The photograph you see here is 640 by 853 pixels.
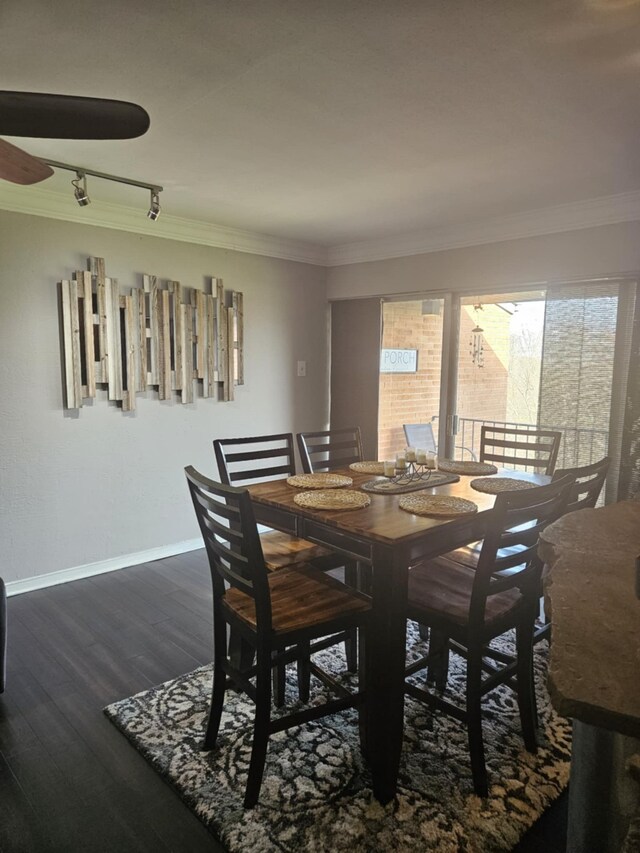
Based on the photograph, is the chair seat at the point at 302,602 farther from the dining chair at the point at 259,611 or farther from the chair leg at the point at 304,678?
the chair leg at the point at 304,678

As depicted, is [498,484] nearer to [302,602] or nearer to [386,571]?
[386,571]

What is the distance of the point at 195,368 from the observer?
158 inches

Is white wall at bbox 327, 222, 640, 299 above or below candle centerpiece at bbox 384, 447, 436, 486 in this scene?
above

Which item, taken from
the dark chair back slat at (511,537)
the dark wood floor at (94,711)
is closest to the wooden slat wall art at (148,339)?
Result: the dark wood floor at (94,711)

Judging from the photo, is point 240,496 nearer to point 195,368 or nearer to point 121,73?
point 121,73

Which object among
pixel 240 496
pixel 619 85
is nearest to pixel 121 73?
pixel 240 496

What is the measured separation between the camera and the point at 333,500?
2158 mm

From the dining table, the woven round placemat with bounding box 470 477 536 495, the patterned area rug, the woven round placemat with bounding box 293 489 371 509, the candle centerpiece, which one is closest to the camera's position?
the patterned area rug

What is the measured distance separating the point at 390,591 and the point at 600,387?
7.68 ft

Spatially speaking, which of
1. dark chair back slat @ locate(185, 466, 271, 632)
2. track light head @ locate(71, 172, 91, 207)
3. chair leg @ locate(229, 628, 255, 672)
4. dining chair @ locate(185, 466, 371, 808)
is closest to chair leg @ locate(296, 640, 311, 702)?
dining chair @ locate(185, 466, 371, 808)

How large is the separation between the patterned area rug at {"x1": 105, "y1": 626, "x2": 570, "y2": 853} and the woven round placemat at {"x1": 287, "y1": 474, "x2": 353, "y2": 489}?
88 cm

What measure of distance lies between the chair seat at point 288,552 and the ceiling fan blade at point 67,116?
164cm

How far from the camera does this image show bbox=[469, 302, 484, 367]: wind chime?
4316 mm

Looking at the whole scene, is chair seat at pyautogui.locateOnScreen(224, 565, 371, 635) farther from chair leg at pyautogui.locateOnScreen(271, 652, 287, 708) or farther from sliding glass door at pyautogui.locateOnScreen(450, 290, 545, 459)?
sliding glass door at pyautogui.locateOnScreen(450, 290, 545, 459)
